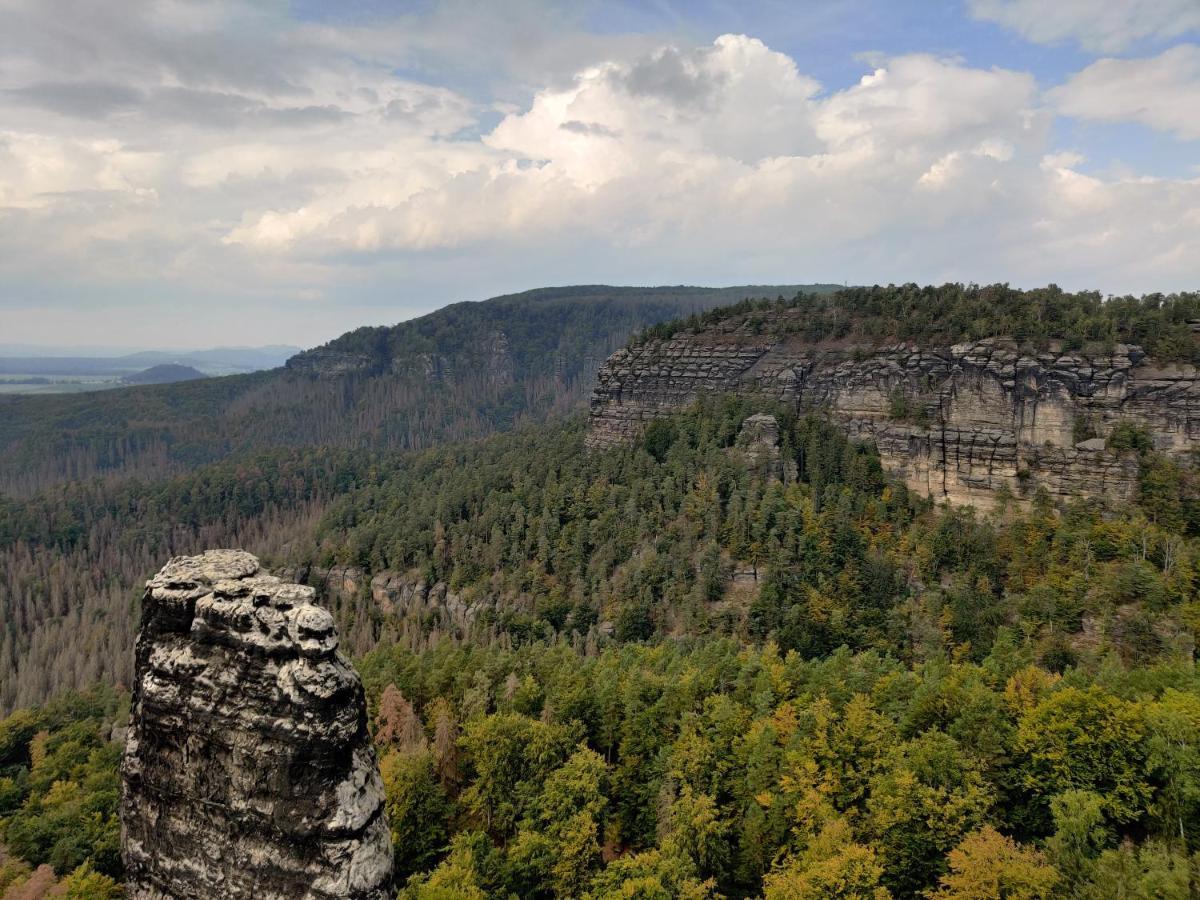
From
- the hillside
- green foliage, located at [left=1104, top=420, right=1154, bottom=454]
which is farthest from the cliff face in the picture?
green foliage, located at [left=1104, top=420, right=1154, bottom=454]

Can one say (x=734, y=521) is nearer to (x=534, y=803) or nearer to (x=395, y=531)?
(x=534, y=803)

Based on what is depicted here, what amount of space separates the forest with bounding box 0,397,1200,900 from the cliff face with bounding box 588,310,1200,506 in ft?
11.9

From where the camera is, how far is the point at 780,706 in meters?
44.9

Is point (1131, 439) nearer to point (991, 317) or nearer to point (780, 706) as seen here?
point (991, 317)

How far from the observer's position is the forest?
33.0 metres

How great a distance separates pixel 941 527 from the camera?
74688mm

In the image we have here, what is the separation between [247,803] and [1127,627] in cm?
6638

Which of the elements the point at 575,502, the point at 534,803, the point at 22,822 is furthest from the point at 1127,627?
the point at 22,822

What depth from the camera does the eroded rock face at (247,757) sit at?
15.2m

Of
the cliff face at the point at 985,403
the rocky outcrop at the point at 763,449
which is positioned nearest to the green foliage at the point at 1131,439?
the cliff face at the point at 985,403

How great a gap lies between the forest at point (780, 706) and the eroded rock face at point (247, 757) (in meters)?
16.4

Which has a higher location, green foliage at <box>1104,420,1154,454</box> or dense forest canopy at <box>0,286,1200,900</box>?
green foliage at <box>1104,420,1154,454</box>

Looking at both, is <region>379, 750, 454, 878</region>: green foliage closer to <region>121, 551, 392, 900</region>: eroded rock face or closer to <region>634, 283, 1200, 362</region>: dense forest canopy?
<region>121, 551, 392, 900</region>: eroded rock face

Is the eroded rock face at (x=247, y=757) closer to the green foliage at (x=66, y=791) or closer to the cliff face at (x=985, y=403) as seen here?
the green foliage at (x=66, y=791)
